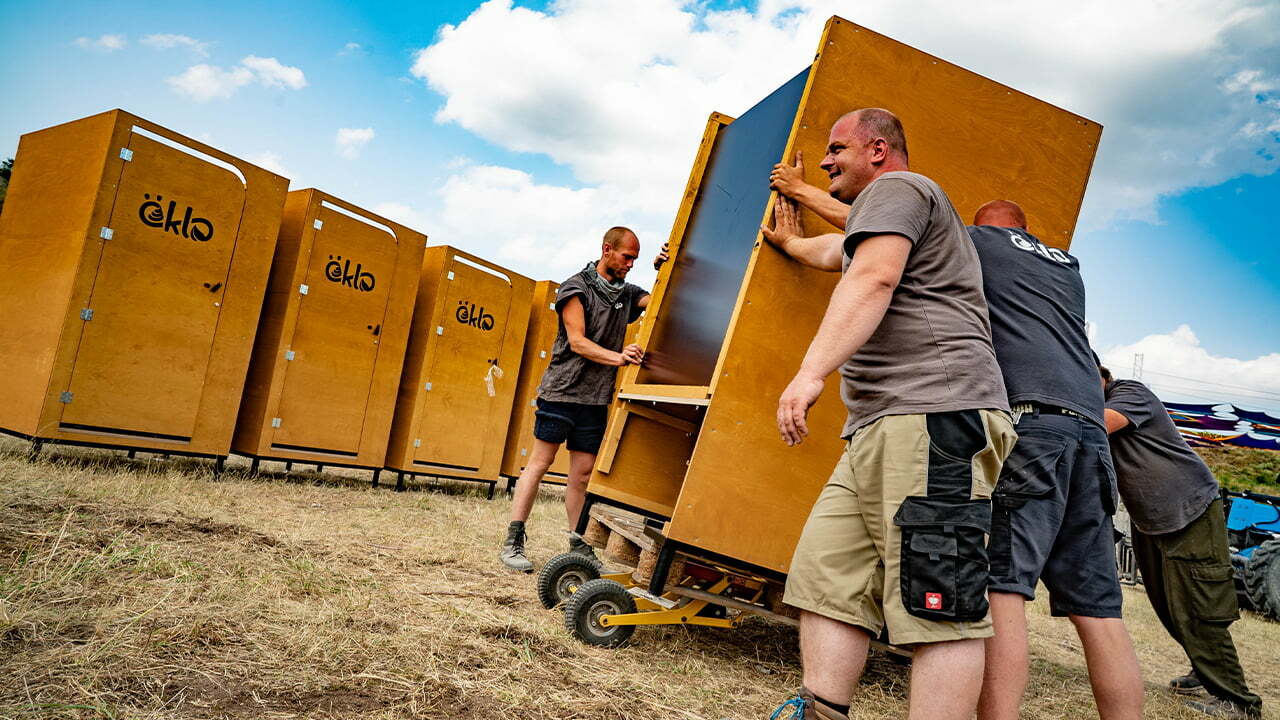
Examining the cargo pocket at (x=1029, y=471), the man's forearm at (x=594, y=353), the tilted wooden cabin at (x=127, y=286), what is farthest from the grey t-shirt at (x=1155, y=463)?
the tilted wooden cabin at (x=127, y=286)

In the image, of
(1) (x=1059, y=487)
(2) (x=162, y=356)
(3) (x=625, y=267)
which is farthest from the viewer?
(2) (x=162, y=356)

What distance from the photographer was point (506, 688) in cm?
195

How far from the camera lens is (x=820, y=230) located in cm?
251

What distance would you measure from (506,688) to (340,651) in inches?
20.0

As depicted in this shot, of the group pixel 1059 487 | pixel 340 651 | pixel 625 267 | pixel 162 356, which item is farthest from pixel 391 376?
pixel 1059 487

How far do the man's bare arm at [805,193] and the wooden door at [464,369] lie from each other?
4.95 meters

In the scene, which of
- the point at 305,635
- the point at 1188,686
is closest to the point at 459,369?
the point at 305,635

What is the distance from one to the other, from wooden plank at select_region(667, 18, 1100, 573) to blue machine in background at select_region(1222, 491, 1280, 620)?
17.0ft

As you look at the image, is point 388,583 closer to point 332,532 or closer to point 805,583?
point 332,532

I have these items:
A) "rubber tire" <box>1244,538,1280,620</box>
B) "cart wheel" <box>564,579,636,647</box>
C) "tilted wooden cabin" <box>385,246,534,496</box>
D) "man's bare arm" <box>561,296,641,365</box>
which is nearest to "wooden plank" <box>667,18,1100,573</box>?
"cart wheel" <box>564,579,636,647</box>

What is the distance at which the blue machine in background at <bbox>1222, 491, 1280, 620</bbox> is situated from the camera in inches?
272

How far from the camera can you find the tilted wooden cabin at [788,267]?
242 cm

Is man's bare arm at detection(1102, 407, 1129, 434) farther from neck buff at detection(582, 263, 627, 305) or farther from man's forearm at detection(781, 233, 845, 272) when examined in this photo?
neck buff at detection(582, 263, 627, 305)

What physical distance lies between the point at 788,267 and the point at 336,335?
4.71m
